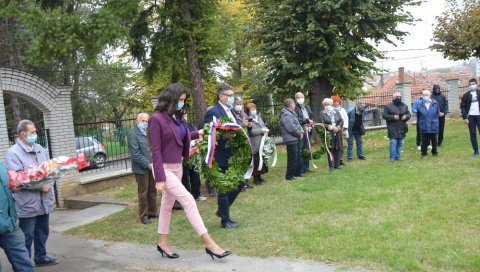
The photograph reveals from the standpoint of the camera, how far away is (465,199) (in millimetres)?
7574

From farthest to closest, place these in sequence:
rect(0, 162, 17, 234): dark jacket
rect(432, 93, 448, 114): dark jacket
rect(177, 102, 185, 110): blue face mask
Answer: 1. rect(432, 93, 448, 114): dark jacket
2. rect(177, 102, 185, 110): blue face mask
3. rect(0, 162, 17, 234): dark jacket

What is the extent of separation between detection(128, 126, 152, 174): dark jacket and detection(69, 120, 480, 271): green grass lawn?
96cm

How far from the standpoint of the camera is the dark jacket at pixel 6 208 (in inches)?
194

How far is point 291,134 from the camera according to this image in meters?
10.7

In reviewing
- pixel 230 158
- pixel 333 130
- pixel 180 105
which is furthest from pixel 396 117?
pixel 180 105

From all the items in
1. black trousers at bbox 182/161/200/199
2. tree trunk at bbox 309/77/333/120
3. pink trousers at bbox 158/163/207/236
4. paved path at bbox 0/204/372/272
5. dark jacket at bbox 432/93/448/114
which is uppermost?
tree trunk at bbox 309/77/333/120

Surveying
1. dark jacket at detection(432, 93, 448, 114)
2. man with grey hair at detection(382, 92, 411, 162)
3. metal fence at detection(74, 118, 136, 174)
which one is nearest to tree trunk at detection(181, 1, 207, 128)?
metal fence at detection(74, 118, 136, 174)

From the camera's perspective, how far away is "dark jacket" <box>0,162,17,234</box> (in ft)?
16.2

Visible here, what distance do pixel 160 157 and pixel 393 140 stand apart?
806 cm

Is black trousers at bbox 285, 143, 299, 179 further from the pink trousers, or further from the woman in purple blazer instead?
the pink trousers

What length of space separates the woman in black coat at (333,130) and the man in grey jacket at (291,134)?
116cm

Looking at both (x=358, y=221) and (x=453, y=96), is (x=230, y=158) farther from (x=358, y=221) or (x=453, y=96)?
(x=453, y=96)

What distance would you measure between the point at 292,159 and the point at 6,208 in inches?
270

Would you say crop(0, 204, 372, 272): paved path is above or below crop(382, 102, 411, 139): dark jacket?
below
